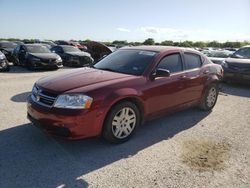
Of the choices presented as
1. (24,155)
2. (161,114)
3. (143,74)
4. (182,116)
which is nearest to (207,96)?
(182,116)

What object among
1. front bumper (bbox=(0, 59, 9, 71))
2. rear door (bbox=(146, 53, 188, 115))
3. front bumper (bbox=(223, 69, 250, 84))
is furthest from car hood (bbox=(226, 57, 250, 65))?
front bumper (bbox=(0, 59, 9, 71))

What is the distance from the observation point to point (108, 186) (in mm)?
3215

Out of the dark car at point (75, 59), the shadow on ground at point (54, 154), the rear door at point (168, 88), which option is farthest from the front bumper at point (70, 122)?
the dark car at point (75, 59)

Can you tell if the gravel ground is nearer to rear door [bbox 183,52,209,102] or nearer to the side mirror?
rear door [bbox 183,52,209,102]

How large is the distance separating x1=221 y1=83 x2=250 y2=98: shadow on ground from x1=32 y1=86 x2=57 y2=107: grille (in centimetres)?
667

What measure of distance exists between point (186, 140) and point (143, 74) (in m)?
1.39

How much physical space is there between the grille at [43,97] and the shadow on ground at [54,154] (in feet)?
2.21

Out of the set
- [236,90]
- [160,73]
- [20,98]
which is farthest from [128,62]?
[236,90]

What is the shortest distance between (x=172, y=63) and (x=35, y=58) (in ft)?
34.2

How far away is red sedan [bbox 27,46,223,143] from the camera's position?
3912 millimetres

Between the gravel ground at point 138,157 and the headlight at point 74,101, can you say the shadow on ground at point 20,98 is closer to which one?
the gravel ground at point 138,157

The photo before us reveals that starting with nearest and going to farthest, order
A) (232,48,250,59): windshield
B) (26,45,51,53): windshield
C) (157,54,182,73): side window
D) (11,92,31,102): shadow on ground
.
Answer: (157,54,182,73): side window, (11,92,31,102): shadow on ground, (232,48,250,59): windshield, (26,45,51,53): windshield

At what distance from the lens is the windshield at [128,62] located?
4.86 m

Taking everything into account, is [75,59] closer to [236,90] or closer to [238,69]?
[238,69]
